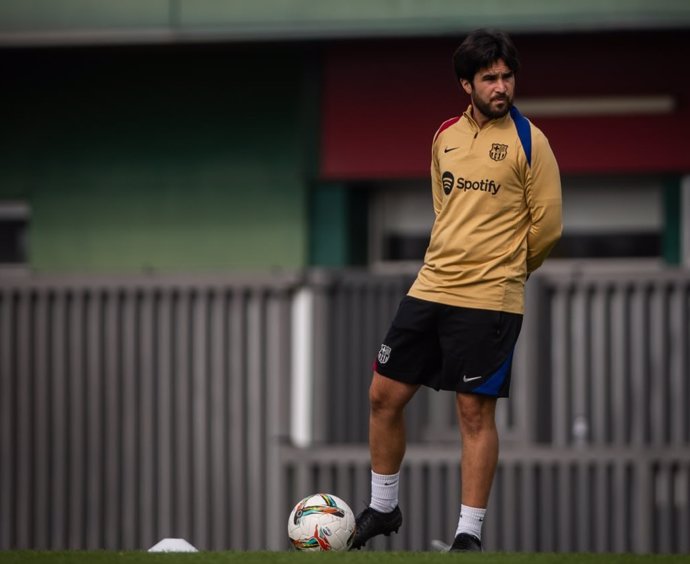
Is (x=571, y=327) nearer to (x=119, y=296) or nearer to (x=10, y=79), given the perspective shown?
(x=119, y=296)

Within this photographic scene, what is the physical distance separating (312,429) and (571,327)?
170cm

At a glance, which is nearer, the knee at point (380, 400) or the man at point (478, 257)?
the man at point (478, 257)

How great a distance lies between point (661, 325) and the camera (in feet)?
34.8

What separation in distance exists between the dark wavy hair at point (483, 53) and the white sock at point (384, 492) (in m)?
1.49

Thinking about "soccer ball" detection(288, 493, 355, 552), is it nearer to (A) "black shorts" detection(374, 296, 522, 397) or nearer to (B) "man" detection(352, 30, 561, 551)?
(B) "man" detection(352, 30, 561, 551)

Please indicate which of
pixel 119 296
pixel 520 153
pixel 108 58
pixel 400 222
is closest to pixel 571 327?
pixel 400 222

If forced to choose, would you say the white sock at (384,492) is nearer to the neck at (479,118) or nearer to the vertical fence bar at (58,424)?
the neck at (479,118)

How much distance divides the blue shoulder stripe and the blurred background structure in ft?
14.1

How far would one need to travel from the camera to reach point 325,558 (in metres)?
5.63

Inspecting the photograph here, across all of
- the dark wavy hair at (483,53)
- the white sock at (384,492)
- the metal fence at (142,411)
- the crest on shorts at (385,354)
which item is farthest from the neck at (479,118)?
the metal fence at (142,411)

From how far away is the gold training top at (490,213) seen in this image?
19.7ft

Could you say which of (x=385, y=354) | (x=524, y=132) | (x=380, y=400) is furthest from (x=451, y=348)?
(x=524, y=132)

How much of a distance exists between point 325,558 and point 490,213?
134 centimetres

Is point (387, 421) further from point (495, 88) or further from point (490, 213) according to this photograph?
point (495, 88)
